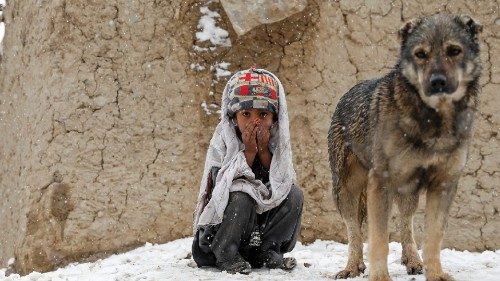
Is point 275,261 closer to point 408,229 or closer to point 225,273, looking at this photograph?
point 225,273

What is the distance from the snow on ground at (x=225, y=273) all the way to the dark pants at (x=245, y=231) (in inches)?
5.7

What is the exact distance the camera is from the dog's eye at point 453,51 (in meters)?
3.76

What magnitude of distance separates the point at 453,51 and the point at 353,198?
1377mm

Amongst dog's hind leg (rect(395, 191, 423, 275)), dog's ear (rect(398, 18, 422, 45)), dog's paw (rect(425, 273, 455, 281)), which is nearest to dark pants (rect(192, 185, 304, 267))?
dog's hind leg (rect(395, 191, 423, 275))

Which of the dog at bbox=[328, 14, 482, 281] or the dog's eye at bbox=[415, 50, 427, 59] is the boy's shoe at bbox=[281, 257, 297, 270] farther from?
the dog's eye at bbox=[415, 50, 427, 59]

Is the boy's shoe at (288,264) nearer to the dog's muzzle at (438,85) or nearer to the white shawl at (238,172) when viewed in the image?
the white shawl at (238,172)

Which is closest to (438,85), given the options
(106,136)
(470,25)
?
(470,25)

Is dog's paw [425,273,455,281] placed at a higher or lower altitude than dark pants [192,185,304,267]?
lower

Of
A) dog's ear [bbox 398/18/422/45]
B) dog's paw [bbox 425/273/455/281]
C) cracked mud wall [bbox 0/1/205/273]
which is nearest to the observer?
dog's paw [bbox 425/273/455/281]

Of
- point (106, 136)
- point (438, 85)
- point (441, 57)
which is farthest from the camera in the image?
point (106, 136)

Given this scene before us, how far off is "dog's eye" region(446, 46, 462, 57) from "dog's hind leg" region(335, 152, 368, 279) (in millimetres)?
1131

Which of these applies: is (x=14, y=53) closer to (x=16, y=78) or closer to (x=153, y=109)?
(x=16, y=78)

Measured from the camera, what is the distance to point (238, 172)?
15.1ft

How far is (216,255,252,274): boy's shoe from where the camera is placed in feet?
14.6
